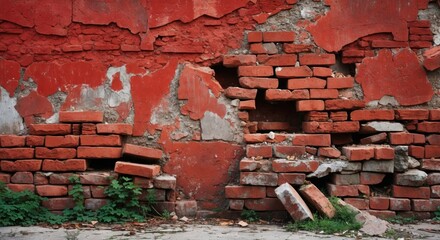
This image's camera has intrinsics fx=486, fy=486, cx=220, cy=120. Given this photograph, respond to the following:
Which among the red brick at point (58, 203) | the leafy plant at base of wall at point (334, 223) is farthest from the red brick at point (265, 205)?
the red brick at point (58, 203)

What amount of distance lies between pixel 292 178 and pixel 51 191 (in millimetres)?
2245

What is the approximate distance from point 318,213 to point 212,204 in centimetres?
102

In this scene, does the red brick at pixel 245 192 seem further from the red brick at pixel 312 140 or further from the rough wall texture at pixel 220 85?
the red brick at pixel 312 140

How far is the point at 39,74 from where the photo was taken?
472 cm

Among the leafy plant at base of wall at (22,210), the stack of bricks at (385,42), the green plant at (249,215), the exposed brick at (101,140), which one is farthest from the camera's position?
the stack of bricks at (385,42)

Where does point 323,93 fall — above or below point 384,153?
above

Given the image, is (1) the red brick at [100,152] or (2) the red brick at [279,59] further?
(2) the red brick at [279,59]

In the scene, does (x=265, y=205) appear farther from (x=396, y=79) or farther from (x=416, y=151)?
(x=396, y=79)

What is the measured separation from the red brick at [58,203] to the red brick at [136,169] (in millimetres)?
546

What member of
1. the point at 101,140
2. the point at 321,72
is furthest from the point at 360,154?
the point at 101,140

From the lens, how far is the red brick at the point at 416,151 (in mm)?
4711

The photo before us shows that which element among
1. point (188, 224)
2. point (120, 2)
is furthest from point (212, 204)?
point (120, 2)

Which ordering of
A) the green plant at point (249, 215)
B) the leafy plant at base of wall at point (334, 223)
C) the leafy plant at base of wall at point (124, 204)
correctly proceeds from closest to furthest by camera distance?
1. the leafy plant at base of wall at point (334, 223)
2. the leafy plant at base of wall at point (124, 204)
3. the green plant at point (249, 215)

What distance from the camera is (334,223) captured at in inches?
161
